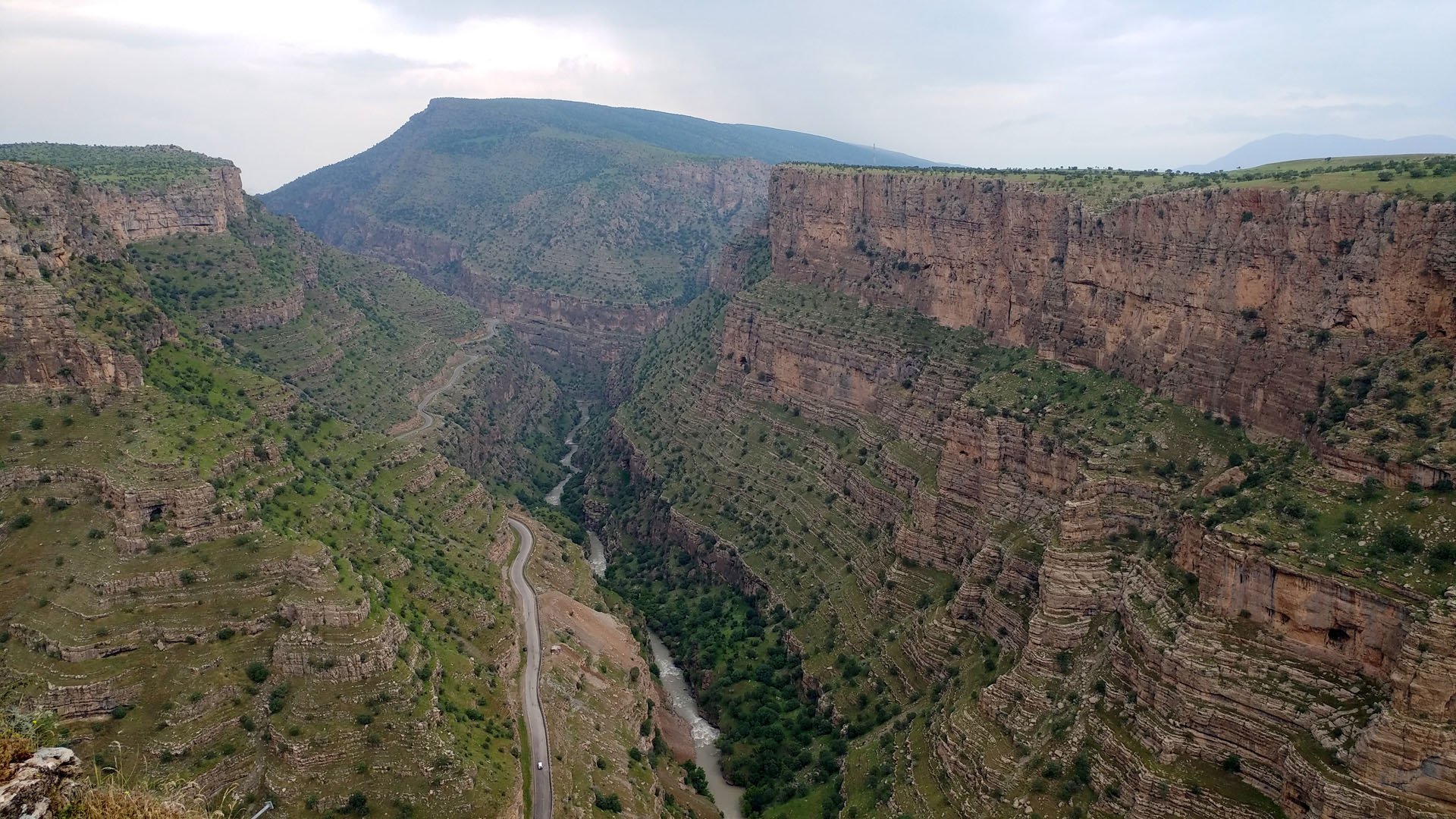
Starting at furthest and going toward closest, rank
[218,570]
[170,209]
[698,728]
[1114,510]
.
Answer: [170,209]
[698,728]
[1114,510]
[218,570]

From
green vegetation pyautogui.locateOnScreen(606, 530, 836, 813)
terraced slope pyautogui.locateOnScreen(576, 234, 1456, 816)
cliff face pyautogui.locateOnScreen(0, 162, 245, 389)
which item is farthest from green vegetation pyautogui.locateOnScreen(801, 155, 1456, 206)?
cliff face pyautogui.locateOnScreen(0, 162, 245, 389)

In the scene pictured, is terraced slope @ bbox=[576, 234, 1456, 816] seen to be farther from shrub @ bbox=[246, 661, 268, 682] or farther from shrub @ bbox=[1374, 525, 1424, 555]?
shrub @ bbox=[246, 661, 268, 682]

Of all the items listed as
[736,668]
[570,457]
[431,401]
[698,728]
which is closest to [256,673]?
[698,728]

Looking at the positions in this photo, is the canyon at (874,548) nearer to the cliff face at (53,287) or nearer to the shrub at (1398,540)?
the shrub at (1398,540)

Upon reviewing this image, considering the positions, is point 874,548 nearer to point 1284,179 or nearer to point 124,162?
point 1284,179

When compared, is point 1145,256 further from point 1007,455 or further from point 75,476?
point 75,476

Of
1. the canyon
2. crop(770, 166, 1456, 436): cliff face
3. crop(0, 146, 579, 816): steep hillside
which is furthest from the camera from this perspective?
crop(770, 166, 1456, 436): cliff face

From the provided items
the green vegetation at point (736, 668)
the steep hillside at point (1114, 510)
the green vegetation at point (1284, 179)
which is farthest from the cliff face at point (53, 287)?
the green vegetation at point (1284, 179)
